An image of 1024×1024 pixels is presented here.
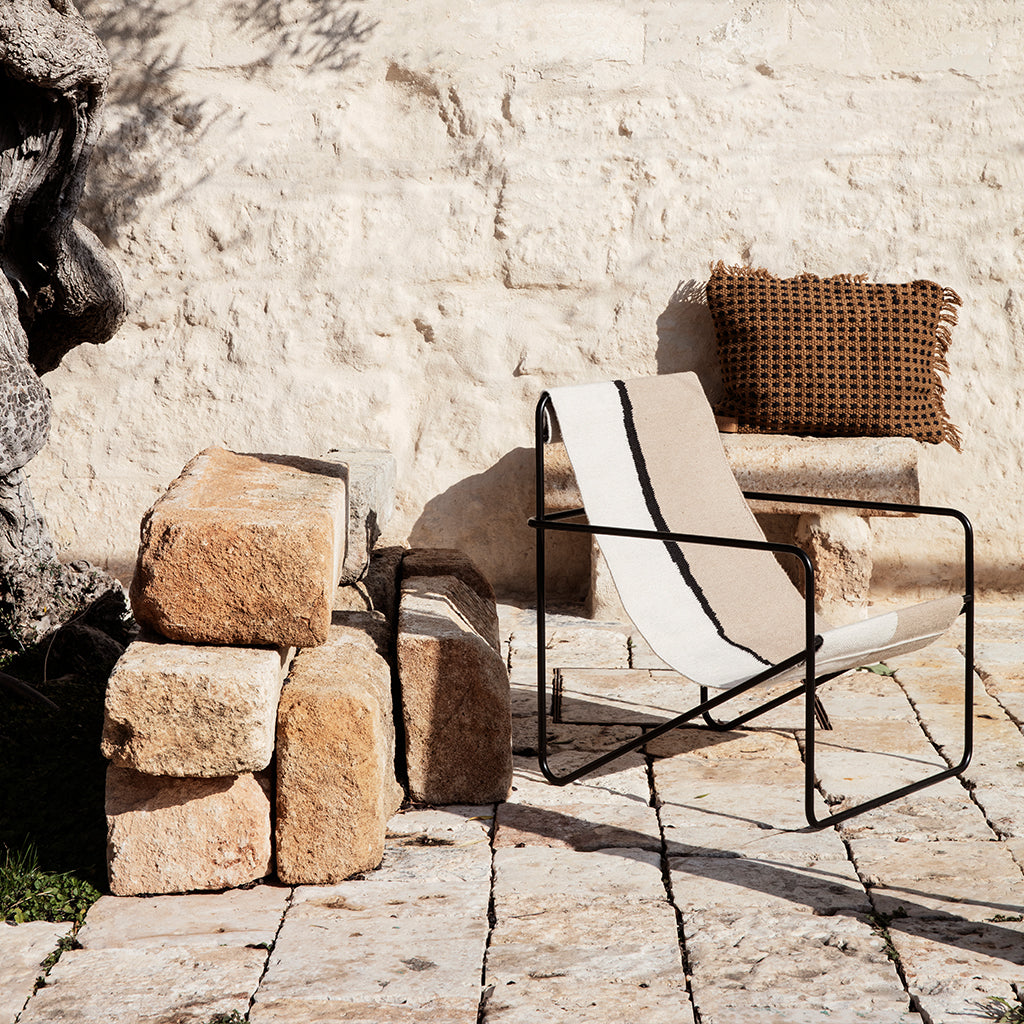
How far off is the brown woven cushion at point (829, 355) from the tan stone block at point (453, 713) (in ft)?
6.81

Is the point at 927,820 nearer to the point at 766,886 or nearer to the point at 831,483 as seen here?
the point at 766,886

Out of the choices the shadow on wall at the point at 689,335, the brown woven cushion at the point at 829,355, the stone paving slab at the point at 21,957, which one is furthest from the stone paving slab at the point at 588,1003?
the shadow on wall at the point at 689,335

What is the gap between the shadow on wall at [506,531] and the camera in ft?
16.1

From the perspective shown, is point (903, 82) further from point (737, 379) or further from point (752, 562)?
point (752, 562)

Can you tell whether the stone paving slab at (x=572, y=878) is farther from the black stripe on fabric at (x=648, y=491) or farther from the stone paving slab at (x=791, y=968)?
the black stripe on fabric at (x=648, y=491)

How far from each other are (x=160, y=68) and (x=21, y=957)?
12.1 feet

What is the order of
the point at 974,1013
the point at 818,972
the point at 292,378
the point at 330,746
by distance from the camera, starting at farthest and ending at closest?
the point at 292,378 < the point at 330,746 < the point at 818,972 < the point at 974,1013

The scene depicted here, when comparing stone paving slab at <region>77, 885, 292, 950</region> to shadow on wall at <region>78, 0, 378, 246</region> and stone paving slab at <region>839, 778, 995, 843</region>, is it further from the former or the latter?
shadow on wall at <region>78, 0, 378, 246</region>

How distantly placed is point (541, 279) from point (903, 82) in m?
1.60

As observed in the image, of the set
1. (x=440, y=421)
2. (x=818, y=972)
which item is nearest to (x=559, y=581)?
(x=440, y=421)

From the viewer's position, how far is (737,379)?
4559 millimetres

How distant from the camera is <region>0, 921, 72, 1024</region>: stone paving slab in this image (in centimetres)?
197

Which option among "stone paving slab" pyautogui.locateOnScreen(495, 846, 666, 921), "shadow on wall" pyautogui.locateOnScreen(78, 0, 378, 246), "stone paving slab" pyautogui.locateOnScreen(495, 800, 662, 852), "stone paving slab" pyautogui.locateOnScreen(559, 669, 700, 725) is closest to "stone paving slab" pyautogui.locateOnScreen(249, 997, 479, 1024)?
"stone paving slab" pyautogui.locateOnScreen(495, 846, 666, 921)

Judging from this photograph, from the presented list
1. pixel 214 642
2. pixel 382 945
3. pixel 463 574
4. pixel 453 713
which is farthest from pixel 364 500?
pixel 382 945
